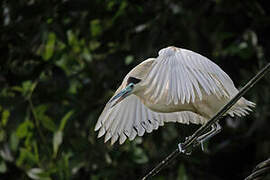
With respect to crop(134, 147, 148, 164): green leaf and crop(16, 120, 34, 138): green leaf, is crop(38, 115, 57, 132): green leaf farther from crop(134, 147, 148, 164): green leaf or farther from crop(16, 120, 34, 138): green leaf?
crop(134, 147, 148, 164): green leaf

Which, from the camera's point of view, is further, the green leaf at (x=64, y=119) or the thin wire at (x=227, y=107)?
the green leaf at (x=64, y=119)

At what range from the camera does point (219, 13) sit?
5094mm

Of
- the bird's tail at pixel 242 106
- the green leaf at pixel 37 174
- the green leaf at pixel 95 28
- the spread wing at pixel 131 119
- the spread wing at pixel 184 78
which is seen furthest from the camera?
the green leaf at pixel 95 28

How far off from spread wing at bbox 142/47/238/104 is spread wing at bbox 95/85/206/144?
24 cm

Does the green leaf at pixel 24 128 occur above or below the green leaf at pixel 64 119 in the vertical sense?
above

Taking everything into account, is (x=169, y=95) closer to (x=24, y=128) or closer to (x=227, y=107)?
(x=227, y=107)

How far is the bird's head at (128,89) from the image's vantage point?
2.79 m

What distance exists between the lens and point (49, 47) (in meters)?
4.76

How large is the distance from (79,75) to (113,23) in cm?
48

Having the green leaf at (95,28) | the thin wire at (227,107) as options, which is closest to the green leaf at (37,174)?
the green leaf at (95,28)

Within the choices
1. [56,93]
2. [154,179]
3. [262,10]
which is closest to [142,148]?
[154,179]

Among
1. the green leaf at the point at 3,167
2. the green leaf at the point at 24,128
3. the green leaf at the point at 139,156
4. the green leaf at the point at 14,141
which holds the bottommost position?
the green leaf at the point at 139,156

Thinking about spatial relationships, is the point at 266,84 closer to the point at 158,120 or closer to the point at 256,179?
the point at 158,120

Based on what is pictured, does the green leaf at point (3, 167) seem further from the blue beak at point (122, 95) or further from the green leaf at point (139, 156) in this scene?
the blue beak at point (122, 95)
